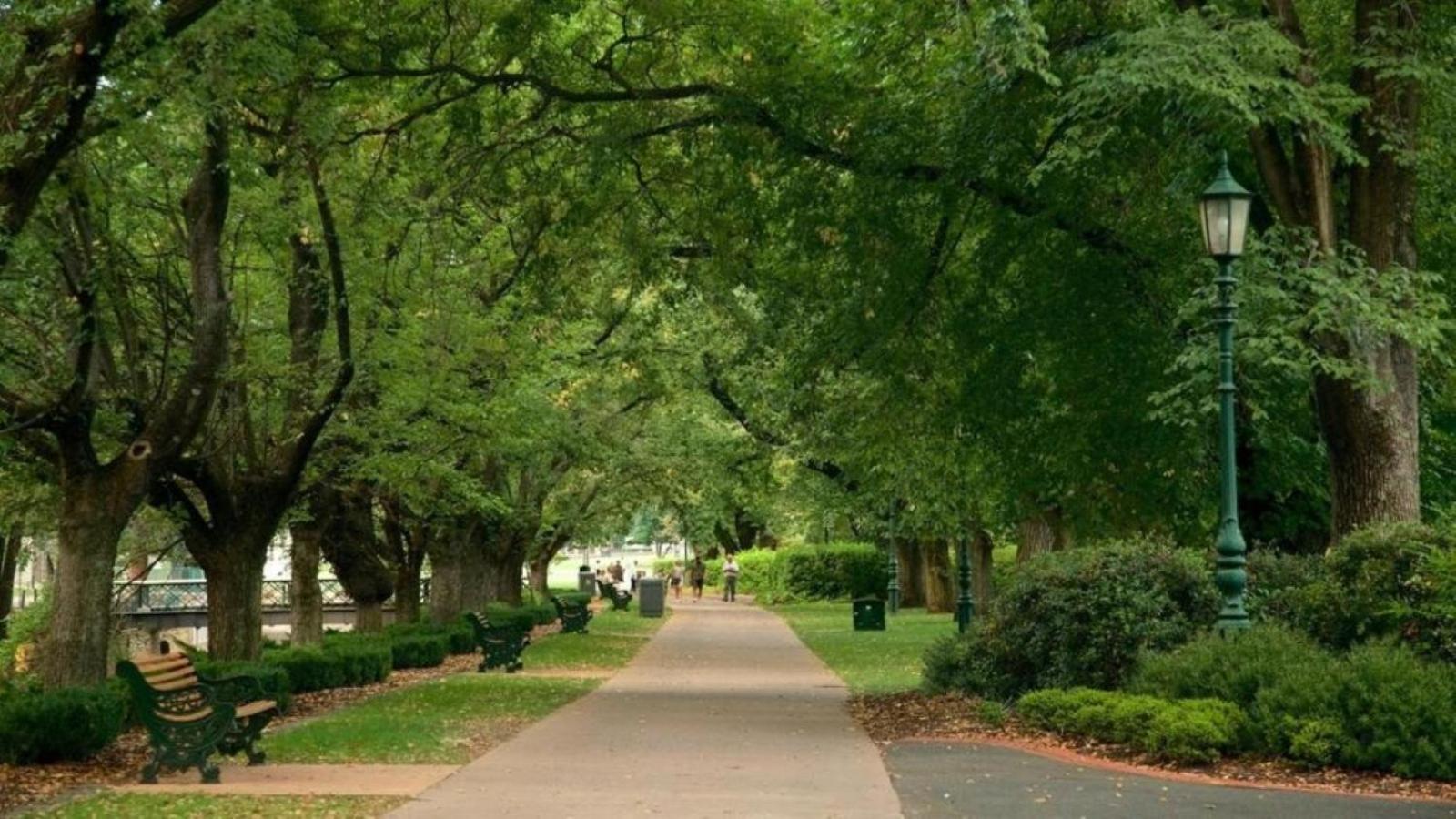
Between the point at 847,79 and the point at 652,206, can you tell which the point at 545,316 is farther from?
the point at 847,79

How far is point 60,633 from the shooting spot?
16.0 m

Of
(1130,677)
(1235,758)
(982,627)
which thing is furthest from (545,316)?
(1235,758)

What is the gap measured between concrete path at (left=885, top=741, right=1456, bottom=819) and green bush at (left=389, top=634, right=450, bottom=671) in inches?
616

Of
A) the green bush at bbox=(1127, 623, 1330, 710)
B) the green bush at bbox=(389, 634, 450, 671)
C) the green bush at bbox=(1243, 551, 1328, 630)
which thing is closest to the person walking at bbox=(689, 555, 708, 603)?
the green bush at bbox=(389, 634, 450, 671)

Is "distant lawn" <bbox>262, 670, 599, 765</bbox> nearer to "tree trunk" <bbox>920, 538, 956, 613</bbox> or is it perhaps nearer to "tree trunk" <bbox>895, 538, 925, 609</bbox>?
"tree trunk" <bbox>920, 538, 956, 613</bbox>

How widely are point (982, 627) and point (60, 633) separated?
368 inches

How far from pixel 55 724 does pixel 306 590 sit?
12886 millimetres

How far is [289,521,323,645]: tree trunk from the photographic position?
26.5 m

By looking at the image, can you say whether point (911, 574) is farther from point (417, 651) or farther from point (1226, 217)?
point (1226, 217)

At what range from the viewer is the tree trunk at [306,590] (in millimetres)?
26500

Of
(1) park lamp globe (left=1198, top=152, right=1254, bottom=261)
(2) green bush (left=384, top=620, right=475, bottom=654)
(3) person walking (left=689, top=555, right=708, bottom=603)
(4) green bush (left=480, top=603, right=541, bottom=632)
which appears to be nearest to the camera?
(1) park lamp globe (left=1198, top=152, right=1254, bottom=261)

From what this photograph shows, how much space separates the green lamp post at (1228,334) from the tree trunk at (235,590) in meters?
11.0

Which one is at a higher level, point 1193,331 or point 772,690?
point 1193,331

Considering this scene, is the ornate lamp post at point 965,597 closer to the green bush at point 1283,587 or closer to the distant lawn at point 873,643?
the distant lawn at point 873,643
